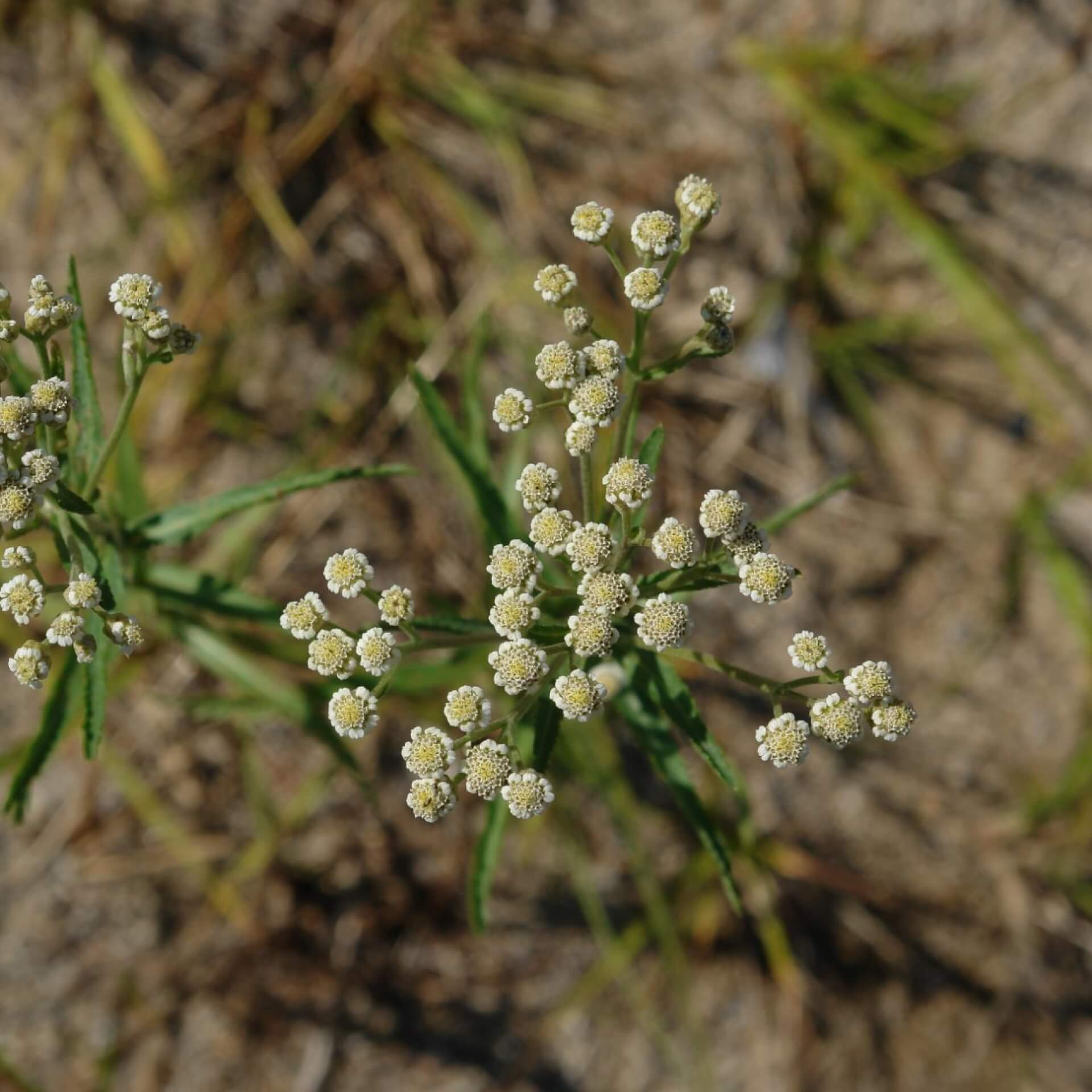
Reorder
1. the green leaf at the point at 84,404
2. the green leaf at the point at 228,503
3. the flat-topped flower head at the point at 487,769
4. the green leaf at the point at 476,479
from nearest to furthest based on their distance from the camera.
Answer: the flat-topped flower head at the point at 487,769
the green leaf at the point at 84,404
the green leaf at the point at 228,503
the green leaf at the point at 476,479

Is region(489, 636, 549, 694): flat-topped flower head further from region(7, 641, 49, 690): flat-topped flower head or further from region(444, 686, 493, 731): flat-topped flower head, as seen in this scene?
region(7, 641, 49, 690): flat-topped flower head

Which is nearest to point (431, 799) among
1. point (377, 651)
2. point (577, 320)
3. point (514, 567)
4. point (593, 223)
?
point (377, 651)

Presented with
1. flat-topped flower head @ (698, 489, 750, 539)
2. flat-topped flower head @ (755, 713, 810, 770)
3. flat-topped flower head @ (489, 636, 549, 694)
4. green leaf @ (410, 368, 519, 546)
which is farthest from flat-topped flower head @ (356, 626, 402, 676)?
flat-topped flower head @ (755, 713, 810, 770)

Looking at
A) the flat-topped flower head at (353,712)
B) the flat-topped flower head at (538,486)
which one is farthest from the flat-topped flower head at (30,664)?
the flat-topped flower head at (538,486)

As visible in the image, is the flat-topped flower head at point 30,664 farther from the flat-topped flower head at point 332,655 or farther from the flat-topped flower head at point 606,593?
the flat-topped flower head at point 606,593

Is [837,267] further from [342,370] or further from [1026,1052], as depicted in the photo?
[1026,1052]

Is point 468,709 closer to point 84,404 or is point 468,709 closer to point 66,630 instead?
point 66,630
